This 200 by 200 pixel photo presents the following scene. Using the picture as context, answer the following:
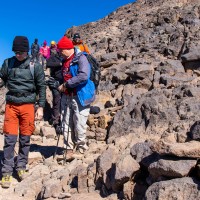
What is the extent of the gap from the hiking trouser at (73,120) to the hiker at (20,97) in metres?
0.77

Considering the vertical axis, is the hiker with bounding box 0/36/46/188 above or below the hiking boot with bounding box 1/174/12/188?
above

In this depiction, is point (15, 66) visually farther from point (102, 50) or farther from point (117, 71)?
point (102, 50)

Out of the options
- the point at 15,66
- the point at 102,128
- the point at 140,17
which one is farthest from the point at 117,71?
the point at 140,17

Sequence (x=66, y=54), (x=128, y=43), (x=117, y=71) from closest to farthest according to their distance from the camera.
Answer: (x=66, y=54) → (x=117, y=71) → (x=128, y=43)

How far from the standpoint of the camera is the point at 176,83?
9.67 meters

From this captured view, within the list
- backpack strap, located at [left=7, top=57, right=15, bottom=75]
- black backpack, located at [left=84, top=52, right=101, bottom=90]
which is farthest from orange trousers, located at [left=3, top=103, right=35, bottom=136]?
black backpack, located at [left=84, top=52, right=101, bottom=90]

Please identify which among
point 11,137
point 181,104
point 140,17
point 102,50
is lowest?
point 11,137

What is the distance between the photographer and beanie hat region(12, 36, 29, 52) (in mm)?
6148

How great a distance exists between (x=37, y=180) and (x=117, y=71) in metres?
8.08

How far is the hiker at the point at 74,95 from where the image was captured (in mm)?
6729

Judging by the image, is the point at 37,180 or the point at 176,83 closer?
the point at 37,180

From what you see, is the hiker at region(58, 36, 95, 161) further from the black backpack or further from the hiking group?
the black backpack

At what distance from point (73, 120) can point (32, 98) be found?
1.18m

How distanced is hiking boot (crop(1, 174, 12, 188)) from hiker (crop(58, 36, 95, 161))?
4.50 feet
